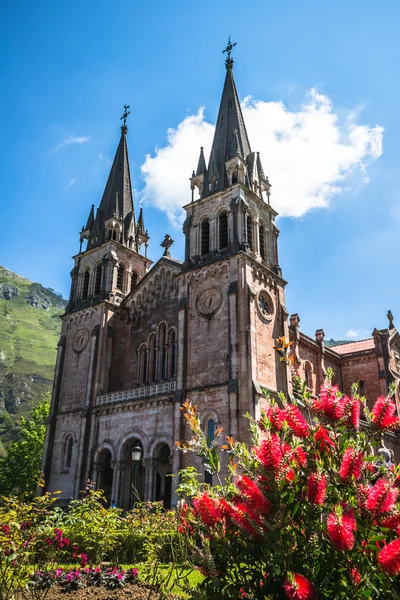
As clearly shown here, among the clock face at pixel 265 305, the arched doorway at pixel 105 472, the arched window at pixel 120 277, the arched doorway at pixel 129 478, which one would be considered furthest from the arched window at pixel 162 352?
the clock face at pixel 265 305

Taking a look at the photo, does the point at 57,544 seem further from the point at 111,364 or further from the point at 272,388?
the point at 111,364

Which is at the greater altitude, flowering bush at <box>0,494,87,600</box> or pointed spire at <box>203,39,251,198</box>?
pointed spire at <box>203,39,251,198</box>

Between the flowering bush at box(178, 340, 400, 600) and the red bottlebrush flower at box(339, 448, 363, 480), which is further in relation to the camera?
the red bottlebrush flower at box(339, 448, 363, 480)

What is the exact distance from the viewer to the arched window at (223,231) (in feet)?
102

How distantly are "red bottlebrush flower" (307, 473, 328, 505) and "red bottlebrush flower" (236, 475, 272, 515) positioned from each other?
0.38 metres

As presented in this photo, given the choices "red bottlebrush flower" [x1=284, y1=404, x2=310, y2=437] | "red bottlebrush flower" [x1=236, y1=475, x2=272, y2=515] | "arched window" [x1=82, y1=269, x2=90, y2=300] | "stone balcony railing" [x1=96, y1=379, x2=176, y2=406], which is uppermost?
"arched window" [x1=82, y1=269, x2=90, y2=300]

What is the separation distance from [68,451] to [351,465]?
107 ft

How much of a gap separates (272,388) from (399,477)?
75.2ft

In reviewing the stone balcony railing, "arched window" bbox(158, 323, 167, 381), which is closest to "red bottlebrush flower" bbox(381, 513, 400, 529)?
the stone balcony railing

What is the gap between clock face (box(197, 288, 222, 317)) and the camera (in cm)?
2877

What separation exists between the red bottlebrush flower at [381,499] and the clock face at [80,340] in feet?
109

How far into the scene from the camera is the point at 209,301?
96.2 ft

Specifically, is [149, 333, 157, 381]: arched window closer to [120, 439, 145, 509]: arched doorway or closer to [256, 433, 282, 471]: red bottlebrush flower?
[120, 439, 145, 509]: arched doorway

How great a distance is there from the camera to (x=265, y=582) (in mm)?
4328
